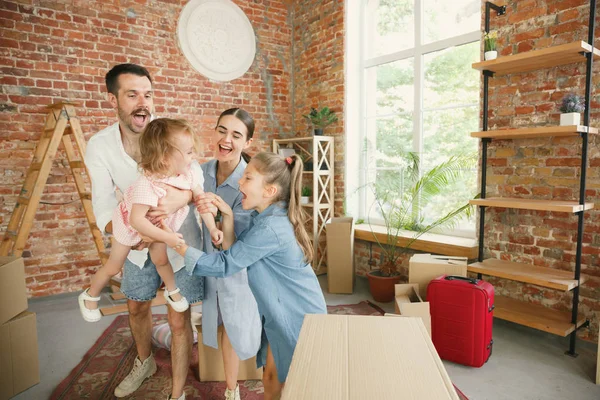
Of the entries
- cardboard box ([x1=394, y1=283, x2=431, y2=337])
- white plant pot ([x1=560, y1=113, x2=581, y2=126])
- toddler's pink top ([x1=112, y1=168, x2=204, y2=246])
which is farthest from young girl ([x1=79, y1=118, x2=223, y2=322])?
white plant pot ([x1=560, y1=113, x2=581, y2=126])

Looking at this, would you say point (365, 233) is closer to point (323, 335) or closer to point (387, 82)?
point (387, 82)

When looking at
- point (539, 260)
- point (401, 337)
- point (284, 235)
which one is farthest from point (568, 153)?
point (401, 337)

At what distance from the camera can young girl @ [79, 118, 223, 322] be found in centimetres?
167

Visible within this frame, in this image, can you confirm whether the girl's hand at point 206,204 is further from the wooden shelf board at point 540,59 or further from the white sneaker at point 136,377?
the wooden shelf board at point 540,59

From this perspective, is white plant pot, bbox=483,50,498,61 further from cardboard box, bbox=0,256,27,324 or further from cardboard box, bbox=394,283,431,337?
cardboard box, bbox=0,256,27,324

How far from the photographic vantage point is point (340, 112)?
4590 millimetres

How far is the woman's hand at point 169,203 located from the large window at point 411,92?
2585 millimetres

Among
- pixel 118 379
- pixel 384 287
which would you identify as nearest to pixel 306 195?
pixel 384 287

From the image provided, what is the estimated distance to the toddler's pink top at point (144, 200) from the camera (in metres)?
1.68

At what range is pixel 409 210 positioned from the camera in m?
3.94

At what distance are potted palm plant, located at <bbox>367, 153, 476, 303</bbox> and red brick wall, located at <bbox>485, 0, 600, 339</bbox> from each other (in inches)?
13.8

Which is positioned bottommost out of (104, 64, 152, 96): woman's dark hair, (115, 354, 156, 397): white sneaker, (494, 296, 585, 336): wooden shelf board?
(115, 354, 156, 397): white sneaker

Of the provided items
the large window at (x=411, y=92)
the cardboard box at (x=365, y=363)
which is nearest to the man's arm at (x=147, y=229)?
the cardboard box at (x=365, y=363)

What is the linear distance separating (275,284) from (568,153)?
2355 mm
